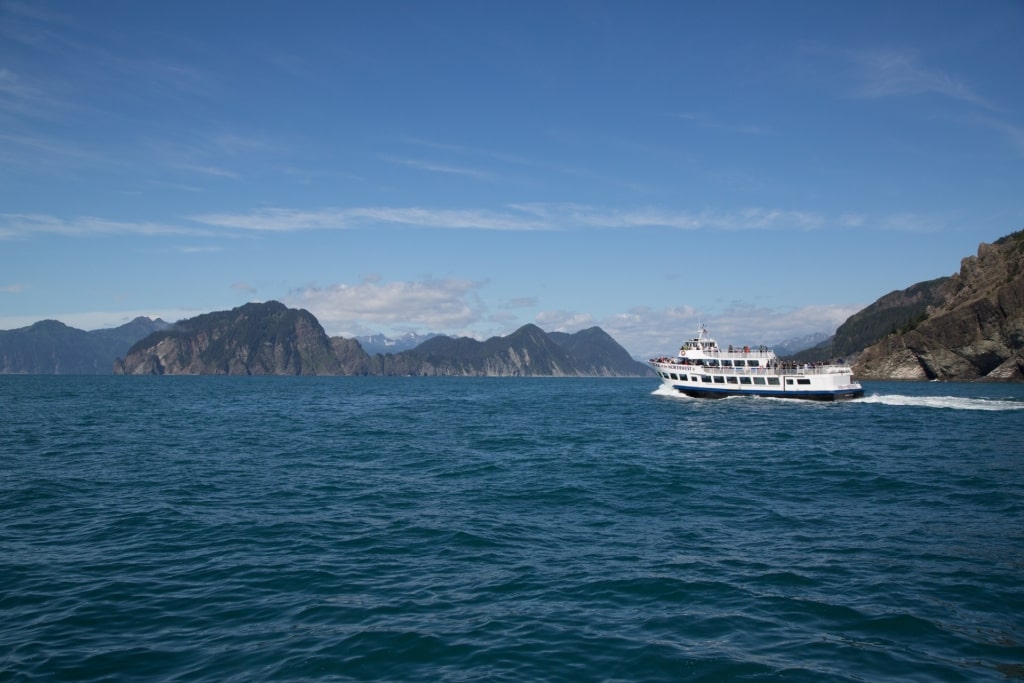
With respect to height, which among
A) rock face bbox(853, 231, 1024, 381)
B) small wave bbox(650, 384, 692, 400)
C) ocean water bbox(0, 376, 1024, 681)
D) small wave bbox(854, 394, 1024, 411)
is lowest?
ocean water bbox(0, 376, 1024, 681)

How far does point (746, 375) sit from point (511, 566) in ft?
335

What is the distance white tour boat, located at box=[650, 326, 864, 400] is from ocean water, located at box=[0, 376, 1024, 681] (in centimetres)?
6070

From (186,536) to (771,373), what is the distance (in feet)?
345

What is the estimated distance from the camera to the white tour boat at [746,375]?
107188mm

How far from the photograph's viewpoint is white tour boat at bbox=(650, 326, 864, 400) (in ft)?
352

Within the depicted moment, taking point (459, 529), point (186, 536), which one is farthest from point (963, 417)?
point (186, 536)

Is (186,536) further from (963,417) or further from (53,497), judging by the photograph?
(963,417)

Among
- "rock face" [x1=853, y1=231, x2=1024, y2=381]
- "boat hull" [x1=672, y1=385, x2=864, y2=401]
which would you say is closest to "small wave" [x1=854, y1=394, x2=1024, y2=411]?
"boat hull" [x1=672, y1=385, x2=864, y2=401]

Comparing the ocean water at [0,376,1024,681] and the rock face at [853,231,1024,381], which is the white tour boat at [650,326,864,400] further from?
the rock face at [853,231,1024,381]

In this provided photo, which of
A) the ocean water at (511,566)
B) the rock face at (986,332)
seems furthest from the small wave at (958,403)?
the rock face at (986,332)

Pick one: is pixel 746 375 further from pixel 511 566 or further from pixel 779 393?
pixel 511 566

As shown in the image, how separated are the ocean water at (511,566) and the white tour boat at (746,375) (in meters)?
60.7

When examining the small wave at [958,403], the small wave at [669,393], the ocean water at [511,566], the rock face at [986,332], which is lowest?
the ocean water at [511,566]

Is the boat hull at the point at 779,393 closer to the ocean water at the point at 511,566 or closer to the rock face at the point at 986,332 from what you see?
the ocean water at the point at 511,566
